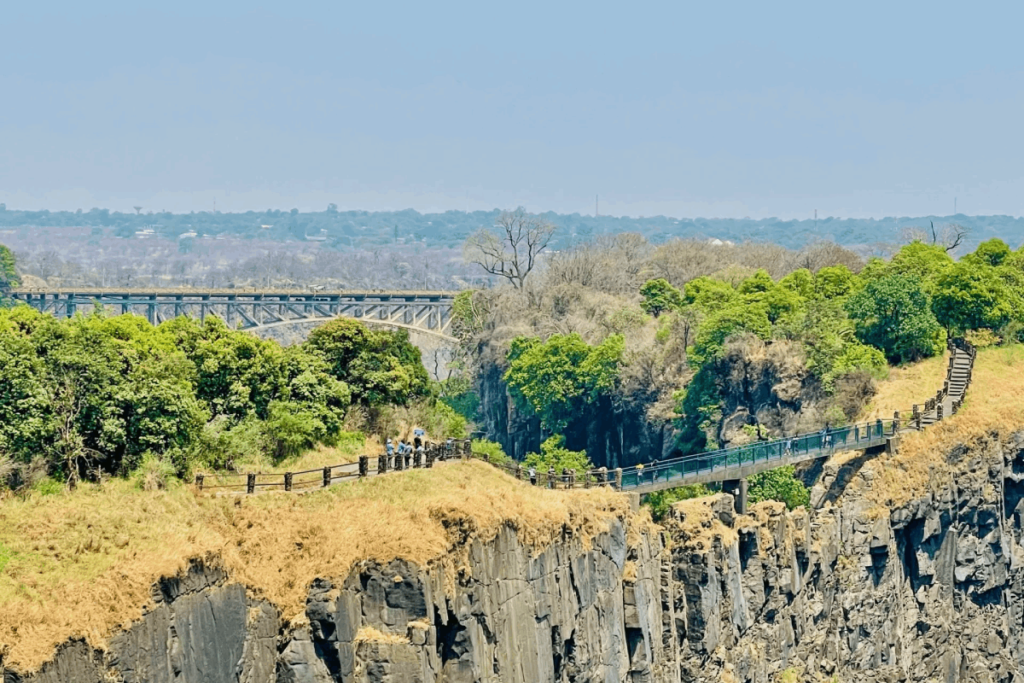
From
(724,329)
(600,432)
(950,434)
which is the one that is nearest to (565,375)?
(600,432)

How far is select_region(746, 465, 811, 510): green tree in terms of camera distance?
3652 inches

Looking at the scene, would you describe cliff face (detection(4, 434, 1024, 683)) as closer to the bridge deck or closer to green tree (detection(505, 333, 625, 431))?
the bridge deck

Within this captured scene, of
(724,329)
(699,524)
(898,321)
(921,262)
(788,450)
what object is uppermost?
(921,262)

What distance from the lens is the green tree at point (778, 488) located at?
92.8m

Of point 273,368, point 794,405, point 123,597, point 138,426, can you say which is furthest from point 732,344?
point 123,597

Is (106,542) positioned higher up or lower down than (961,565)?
higher up

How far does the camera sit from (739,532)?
85500 millimetres

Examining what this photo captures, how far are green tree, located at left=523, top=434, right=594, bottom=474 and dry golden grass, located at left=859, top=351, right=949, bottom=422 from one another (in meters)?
15.5

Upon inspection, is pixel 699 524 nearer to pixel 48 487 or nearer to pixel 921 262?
pixel 48 487

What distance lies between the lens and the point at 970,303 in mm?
110000

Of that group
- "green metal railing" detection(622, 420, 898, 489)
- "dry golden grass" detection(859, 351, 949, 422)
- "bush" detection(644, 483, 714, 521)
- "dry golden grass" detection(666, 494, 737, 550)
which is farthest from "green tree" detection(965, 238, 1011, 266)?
"dry golden grass" detection(666, 494, 737, 550)

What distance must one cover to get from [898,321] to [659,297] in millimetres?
25036

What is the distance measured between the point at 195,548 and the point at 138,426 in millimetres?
7876

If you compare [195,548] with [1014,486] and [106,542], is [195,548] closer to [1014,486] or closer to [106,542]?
Result: [106,542]
